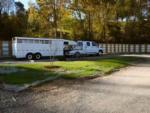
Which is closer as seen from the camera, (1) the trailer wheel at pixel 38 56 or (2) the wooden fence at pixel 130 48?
(1) the trailer wheel at pixel 38 56

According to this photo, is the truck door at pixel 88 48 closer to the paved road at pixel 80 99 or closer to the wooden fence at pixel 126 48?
the wooden fence at pixel 126 48

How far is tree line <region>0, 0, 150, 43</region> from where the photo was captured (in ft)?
166

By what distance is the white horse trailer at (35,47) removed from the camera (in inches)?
1395

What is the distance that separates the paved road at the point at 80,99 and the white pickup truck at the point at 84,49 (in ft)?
82.5

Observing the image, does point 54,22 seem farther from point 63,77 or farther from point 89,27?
point 63,77

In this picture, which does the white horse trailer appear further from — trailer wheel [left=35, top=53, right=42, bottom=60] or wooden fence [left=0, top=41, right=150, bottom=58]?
wooden fence [left=0, top=41, right=150, bottom=58]

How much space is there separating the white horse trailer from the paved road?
758 inches

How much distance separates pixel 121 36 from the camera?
6419 centimetres

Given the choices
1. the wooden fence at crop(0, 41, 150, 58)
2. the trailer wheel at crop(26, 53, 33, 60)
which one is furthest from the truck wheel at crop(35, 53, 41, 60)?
the wooden fence at crop(0, 41, 150, 58)

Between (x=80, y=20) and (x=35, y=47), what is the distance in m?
21.6

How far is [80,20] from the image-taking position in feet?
189

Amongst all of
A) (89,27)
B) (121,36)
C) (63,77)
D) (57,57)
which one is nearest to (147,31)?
(121,36)

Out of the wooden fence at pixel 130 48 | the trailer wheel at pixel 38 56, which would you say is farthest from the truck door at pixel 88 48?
the wooden fence at pixel 130 48

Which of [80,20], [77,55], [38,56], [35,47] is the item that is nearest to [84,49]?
[77,55]
